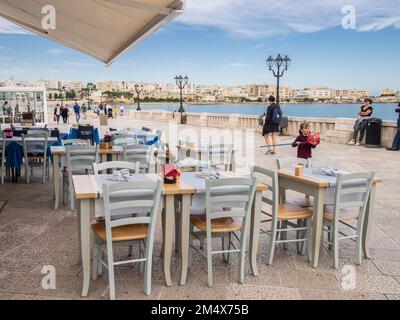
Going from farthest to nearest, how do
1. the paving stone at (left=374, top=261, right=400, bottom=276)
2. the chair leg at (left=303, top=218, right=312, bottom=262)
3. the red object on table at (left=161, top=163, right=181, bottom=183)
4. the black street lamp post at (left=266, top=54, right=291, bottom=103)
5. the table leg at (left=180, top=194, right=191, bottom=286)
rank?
the black street lamp post at (left=266, top=54, right=291, bottom=103) → the chair leg at (left=303, top=218, right=312, bottom=262) → the paving stone at (left=374, top=261, right=400, bottom=276) → the red object on table at (left=161, top=163, right=181, bottom=183) → the table leg at (left=180, top=194, right=191, bottom=286)

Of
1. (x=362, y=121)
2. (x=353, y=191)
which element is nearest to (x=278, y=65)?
(x=362, y=121)

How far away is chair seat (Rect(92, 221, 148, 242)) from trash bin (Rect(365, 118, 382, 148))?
10771mm

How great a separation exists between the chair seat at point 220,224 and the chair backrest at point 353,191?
896mm

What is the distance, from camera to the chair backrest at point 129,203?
2.95 metres

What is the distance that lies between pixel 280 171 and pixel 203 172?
853 mm

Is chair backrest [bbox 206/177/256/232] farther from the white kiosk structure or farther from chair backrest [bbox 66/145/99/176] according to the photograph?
the white kiosk structure

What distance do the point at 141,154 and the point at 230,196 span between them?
303 cm

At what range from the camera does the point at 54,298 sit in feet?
9.95

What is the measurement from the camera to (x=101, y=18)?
18.9 ft

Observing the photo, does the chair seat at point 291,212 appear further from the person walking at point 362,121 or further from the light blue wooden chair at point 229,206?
the person walking at point 362,121

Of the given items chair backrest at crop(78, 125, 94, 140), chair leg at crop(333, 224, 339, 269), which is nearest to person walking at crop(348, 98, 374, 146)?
chair backrest at crop(78, 125, 94, 140)

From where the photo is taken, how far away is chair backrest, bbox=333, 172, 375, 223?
3641 millimetres
